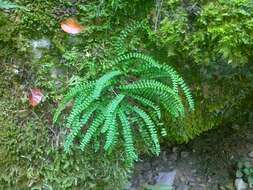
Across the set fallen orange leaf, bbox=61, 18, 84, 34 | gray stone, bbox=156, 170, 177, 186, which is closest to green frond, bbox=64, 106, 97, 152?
fallen orange leaf, bbox=61, 18, 84, 34

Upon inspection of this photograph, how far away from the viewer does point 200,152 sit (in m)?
4.23

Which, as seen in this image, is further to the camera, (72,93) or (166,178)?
(166,178)

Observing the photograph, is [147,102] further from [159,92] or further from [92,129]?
[92,129]

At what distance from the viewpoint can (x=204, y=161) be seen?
4191 millimetres

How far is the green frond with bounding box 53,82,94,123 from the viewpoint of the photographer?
3.05 m

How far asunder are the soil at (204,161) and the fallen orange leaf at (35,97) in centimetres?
136

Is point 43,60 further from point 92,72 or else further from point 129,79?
point 129,79

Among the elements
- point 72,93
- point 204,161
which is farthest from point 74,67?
point 204,161

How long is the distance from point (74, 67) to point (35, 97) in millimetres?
395

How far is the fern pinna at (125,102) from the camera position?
3004 mm

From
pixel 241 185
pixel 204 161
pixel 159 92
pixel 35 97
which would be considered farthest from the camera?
pixel 204 161

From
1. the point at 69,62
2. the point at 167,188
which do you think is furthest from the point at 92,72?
the point at 167,188

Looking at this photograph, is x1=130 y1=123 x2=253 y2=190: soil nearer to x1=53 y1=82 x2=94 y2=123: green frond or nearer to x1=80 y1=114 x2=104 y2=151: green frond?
x1=80 y1=114 x2=104 y2=151: green frond

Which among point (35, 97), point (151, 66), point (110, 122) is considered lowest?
point (35, 97)
